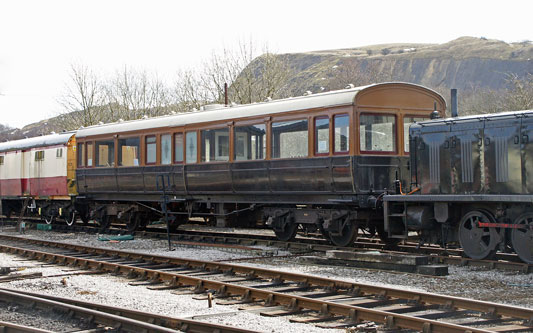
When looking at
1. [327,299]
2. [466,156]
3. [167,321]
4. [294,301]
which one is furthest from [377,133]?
[167,321]

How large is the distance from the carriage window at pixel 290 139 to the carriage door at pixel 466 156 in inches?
147

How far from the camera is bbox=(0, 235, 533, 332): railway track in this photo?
7.39 meters

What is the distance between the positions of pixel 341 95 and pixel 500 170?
13.3 feet

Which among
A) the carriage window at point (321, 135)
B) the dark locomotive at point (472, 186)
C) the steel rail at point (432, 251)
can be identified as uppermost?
the carriage window at point (321, 135)

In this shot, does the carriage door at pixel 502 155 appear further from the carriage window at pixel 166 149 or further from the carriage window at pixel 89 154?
the carriage window at pixel 89 154

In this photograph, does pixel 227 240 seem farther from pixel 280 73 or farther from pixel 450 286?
pixel 280 73

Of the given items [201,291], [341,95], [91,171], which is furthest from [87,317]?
[91,171]

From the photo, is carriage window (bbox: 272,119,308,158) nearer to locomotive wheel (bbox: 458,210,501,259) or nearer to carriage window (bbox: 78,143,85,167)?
locomotive wheel (bbox: 458,210,501,259)

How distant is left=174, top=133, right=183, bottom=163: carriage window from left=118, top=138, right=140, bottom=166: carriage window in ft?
6.39

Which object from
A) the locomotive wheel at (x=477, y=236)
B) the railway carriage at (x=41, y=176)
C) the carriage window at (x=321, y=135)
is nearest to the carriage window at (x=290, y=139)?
the carriage window at (x=321, y=135)

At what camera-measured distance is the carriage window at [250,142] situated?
1642 centimetres

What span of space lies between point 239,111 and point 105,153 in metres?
6.85

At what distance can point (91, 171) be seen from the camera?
2252 cm

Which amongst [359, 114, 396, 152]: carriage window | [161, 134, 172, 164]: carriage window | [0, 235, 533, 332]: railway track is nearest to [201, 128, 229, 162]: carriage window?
[161, 134, 172, 164]: carriage window
